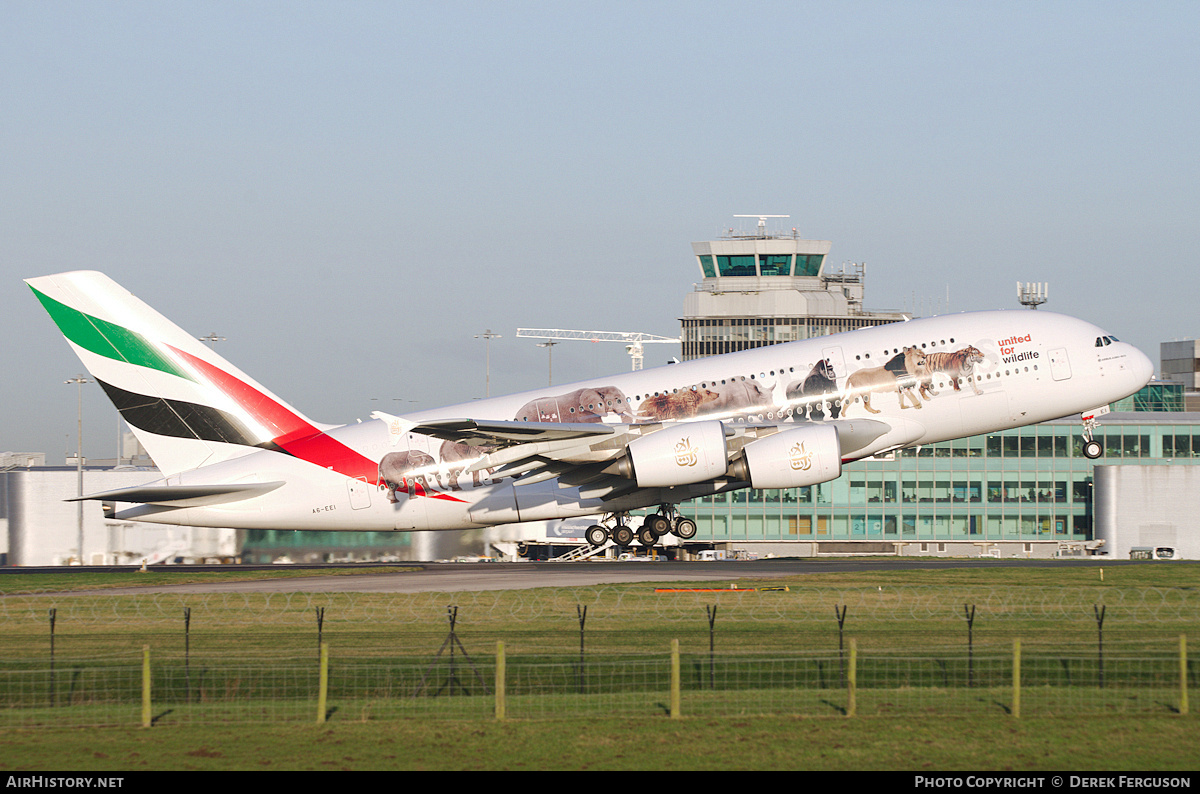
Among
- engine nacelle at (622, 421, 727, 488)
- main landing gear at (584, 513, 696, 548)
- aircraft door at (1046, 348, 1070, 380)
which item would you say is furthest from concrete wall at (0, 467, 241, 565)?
aircraft door at (1046, 348, 1070, 380)

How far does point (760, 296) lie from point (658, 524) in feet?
466

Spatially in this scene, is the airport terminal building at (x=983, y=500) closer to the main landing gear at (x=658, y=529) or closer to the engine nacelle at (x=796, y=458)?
the main landing gear at (x=658, y=529)

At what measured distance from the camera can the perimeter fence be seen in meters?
21.7

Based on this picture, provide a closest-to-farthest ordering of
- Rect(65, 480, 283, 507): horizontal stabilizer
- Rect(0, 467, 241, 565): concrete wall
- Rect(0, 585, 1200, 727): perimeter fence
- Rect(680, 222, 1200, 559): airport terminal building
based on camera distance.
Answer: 1. Rect(0, 585, 1200, 727): perimeter fence
2. Rect(65, 480, 283, 507): horizontal stabilizer
3. Rect(0, 467, 241, 565): concrete wall
4. Rect(680, 222, 1200, 559): airport terminal building

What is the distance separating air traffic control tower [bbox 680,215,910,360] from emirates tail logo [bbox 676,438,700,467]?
142200 millimetres

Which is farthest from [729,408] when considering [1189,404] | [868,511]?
[1189,404]

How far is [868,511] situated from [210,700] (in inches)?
3380

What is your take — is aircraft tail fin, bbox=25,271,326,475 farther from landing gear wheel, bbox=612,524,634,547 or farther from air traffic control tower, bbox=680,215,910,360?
air traffic control tower, bbox=680,215,910,360

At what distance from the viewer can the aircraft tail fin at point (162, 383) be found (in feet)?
144

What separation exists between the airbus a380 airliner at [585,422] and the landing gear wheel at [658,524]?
0.27 ft

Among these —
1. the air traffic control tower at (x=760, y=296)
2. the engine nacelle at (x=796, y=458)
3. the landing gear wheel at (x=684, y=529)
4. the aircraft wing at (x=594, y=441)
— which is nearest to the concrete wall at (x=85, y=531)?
the aircraft wing at (x=594, y=441)

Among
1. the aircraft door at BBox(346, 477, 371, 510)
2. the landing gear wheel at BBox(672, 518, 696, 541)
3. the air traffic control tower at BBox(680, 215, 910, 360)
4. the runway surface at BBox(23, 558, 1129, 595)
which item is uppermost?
the air traffic control tower at BBox(680, 215, 910, 360)

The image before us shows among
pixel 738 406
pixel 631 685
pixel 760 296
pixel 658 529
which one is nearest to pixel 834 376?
pixel 738 406

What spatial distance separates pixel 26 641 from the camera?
33.4 meters
